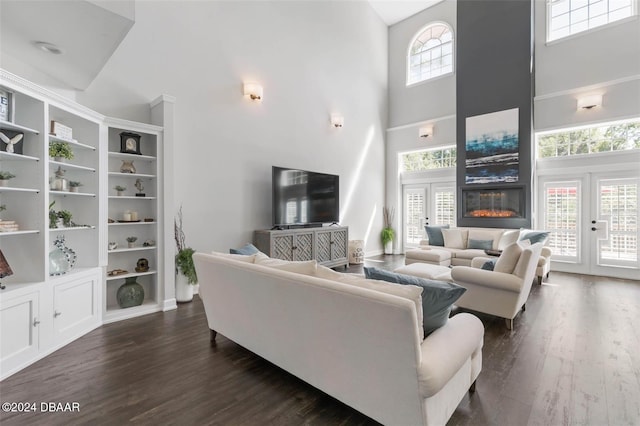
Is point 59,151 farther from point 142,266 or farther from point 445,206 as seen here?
point 445,206

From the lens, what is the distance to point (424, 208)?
25.2 feet

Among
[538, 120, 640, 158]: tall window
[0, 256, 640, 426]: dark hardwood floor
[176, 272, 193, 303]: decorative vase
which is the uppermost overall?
[538, 120, 640, 158]: tall window

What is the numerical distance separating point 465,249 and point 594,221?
2.29 metres

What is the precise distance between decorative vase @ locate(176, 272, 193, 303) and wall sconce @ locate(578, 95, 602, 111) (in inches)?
295

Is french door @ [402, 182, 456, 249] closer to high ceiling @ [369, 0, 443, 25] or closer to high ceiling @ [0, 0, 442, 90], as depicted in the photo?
high ceiling @ [369, 0, 443, 25]

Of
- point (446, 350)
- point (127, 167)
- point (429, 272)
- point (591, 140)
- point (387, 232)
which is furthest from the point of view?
point (387, 232)

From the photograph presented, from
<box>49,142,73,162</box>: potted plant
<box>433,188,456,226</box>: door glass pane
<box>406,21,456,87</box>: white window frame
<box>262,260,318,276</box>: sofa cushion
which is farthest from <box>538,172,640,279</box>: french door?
<box>49,142,73,162</box>: potted plant

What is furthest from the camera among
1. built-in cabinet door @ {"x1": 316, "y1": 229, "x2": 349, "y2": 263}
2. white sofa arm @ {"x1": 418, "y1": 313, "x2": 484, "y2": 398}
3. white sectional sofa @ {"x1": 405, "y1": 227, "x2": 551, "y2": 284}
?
built-in cabinet door @ {"x1": 316, "y1": 229, "x2": 349, "y2": 263}

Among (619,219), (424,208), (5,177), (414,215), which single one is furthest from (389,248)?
(5,177)

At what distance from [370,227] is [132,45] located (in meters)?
5.89

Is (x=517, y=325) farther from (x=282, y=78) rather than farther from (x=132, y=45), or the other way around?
(x=132, y=45)

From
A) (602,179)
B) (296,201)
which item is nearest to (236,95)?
(296,201)

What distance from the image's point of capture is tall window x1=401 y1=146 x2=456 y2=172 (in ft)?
24.1

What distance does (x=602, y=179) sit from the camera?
5.40 metres
